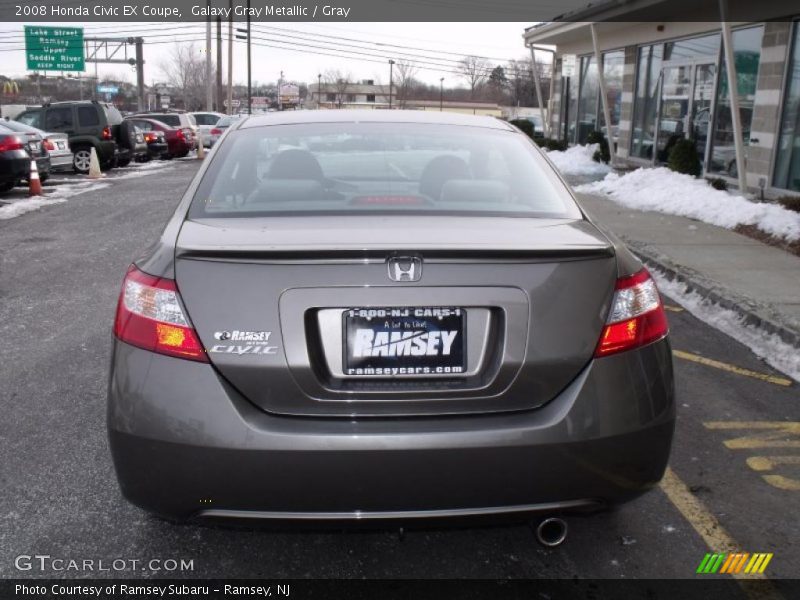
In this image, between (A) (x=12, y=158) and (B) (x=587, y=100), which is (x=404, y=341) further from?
(B) (x=587, y=100)

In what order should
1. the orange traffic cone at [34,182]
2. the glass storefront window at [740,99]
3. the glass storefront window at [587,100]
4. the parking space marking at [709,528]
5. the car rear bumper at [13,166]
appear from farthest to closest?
1. the glass storefront window at [587,100]
2. the orange traffic cone at [34,182]
3. the car rear bumper at [13,166]
4. the glass storefront window at [740,99]
5. the parking space marking at [709,528]

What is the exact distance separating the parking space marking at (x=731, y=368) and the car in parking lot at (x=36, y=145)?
13684 millimetres

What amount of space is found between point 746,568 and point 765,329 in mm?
3442

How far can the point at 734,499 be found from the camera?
3.35 meters

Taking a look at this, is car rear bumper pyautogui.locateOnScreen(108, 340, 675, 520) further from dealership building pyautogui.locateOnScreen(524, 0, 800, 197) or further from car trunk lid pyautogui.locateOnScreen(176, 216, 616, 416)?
dealership building pyautogui.locateOnScreen(524, 0, 800, 197)

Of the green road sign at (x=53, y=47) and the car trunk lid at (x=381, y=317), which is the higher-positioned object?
the green road sign at (x=53, y=47)

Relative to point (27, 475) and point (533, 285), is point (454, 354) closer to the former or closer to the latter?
point (533, 285)

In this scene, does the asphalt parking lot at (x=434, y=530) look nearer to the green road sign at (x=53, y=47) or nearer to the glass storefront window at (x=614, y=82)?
the glass storefront window at (x=614, y=82)

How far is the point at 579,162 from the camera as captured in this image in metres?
20.7

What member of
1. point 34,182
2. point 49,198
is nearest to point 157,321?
point 49,198

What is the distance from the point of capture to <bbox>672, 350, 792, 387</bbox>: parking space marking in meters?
4.94

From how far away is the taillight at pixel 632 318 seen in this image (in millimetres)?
2439

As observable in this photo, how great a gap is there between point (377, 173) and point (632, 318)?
1.40 metres

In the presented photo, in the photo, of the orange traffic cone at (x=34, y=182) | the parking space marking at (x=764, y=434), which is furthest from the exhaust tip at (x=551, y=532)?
the orange traffic cone at (x=34, y=182)
